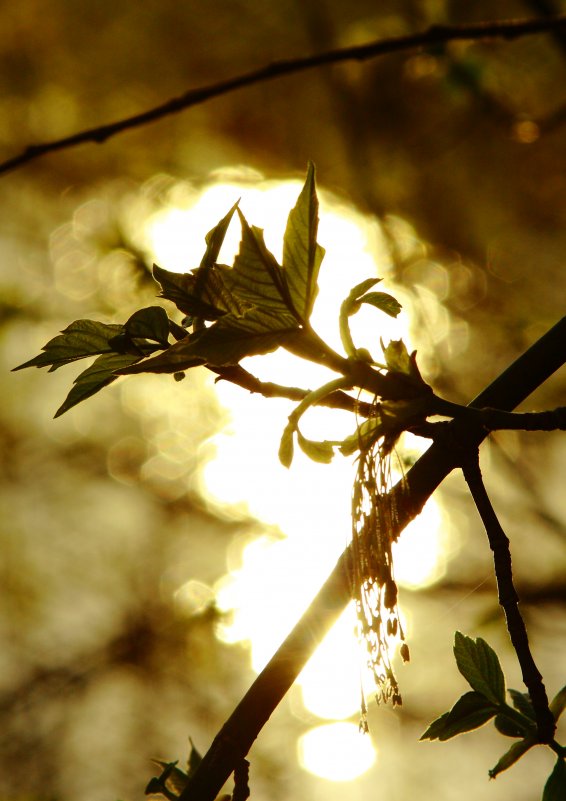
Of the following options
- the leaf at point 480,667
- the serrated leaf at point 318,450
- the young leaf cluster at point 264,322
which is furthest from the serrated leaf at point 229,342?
the leaf at point 480,667

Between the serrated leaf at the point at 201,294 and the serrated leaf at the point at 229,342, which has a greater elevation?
the serrated leaf at the point at 201,294

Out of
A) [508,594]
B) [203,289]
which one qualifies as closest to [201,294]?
[203,289]

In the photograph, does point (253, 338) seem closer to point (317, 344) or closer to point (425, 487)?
point (317, 344)

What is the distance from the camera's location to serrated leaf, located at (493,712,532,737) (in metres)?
0.71

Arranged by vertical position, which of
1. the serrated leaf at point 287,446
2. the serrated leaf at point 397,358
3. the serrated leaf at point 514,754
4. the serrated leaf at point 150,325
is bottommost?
the serrated leaf at point 514,754

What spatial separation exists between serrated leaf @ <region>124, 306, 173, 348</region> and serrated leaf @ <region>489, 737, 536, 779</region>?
1.61 ft

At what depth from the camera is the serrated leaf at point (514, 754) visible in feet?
2.31

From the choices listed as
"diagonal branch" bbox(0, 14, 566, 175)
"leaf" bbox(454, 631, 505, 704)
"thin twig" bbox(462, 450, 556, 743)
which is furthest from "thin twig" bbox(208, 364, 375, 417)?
"diagonal branch" bbox(0, 14, 566, 175)

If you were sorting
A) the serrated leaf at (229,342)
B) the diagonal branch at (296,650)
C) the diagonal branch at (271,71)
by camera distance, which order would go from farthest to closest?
1. the diagonal branch at (271,71)
2. the diagonal branch at (296,650)
3. the serrated leaf at (229,342)

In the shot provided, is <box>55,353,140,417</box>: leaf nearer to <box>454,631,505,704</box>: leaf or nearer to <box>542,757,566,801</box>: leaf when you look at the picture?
<box>454,631,505,704</box>: leaf

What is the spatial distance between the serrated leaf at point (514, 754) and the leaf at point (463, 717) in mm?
34

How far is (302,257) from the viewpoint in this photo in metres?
0.59

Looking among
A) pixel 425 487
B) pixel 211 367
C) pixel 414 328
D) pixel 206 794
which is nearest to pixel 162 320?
pixel 211 367

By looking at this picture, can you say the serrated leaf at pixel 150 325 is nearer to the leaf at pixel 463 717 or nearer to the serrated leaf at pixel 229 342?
the serrated leaf at pixel 229 342
